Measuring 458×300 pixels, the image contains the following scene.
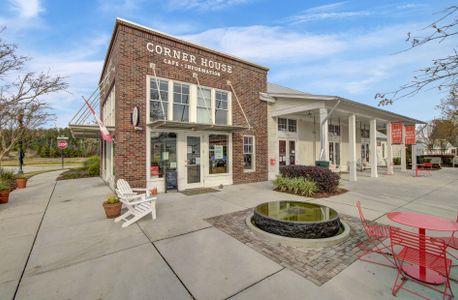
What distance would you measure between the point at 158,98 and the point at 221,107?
10.2 feet

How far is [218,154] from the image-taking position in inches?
397

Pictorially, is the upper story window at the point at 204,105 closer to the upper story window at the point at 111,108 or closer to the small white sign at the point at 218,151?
the small white sign at the point at 218,151

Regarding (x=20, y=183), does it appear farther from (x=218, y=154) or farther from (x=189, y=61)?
(x=189, y=61)

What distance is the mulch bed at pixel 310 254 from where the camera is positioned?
2.98m

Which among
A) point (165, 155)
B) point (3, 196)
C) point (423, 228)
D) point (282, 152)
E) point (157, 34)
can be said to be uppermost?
point (157, 34)

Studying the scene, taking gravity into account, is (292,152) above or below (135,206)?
above

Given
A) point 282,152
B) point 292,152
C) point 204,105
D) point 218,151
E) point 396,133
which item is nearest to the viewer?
point 204,105

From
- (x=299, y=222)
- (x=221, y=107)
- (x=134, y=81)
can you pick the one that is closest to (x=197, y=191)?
(x=221, y=107)

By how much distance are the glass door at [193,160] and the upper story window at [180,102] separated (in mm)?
992

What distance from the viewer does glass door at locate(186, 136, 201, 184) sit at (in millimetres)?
9180

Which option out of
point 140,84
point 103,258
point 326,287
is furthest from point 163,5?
point 326,287

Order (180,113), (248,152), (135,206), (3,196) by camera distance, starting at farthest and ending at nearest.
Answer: (248,152) < (180,113) < (3,196) < (135,206)

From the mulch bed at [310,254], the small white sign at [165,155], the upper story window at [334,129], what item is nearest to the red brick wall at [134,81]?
the small white sign at [165,155]

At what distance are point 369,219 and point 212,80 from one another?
27.0ft
